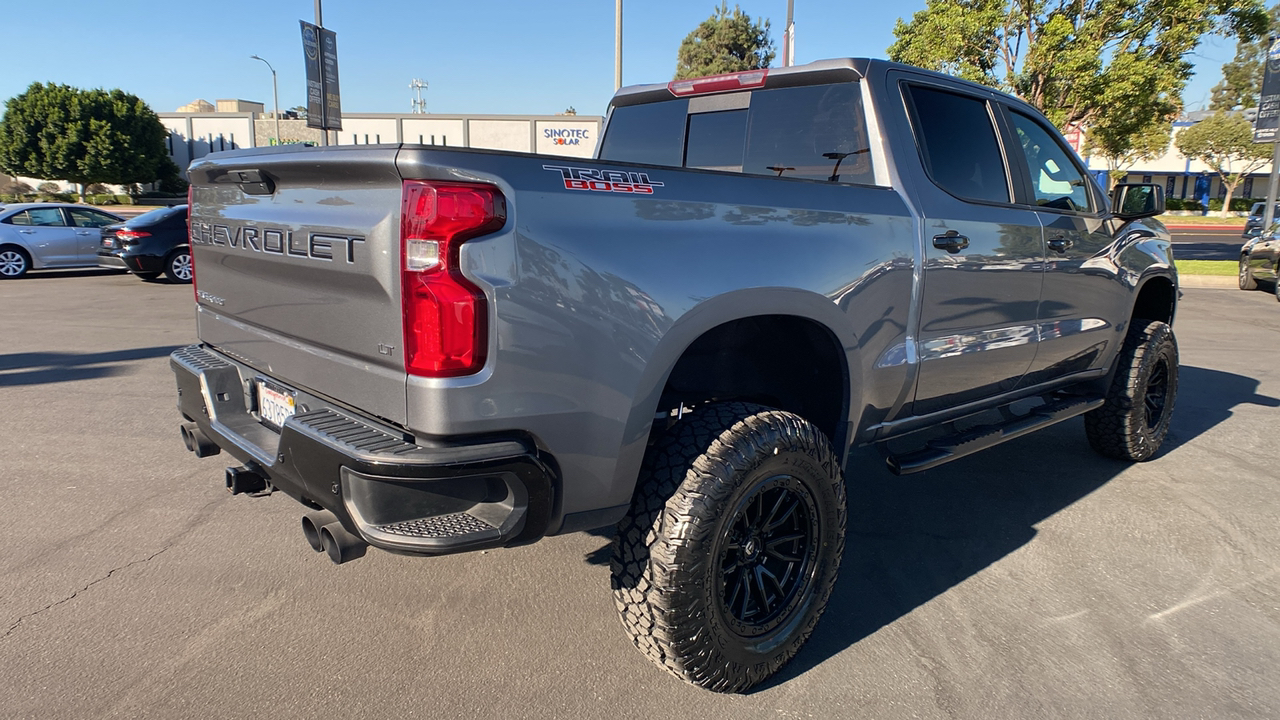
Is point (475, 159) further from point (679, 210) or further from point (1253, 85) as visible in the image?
point (1253, 85)

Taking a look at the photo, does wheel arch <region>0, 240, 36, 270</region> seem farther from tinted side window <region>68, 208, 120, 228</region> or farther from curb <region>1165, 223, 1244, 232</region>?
curb <region>1165, 223, 1244, 232</region>

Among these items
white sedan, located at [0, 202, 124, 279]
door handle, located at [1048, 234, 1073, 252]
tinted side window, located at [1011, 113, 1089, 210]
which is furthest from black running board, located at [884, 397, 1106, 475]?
white sedan, located at [0, 202, 124, 279]

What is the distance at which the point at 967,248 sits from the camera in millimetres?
3457

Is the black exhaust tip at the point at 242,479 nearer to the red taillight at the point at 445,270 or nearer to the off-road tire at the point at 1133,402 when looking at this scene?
the red taillight at the point at 445,270

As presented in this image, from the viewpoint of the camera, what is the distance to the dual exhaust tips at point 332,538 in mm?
2267

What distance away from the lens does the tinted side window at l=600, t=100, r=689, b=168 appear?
161 inches

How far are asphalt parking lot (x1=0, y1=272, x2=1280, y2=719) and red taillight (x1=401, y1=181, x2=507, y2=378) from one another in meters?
1.19

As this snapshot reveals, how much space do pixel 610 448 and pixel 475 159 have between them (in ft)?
2.82

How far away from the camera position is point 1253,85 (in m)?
70.2

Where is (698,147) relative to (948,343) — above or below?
above

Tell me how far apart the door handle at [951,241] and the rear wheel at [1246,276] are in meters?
14.4

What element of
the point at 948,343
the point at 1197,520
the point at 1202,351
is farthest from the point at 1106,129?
the point at 948,343

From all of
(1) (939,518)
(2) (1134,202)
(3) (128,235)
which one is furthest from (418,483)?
(3) (128,235)

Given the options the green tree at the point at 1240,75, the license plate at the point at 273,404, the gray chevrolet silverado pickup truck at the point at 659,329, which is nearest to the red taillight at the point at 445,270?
the gray chevrolet silverado pickup truck at the point at 659,329
